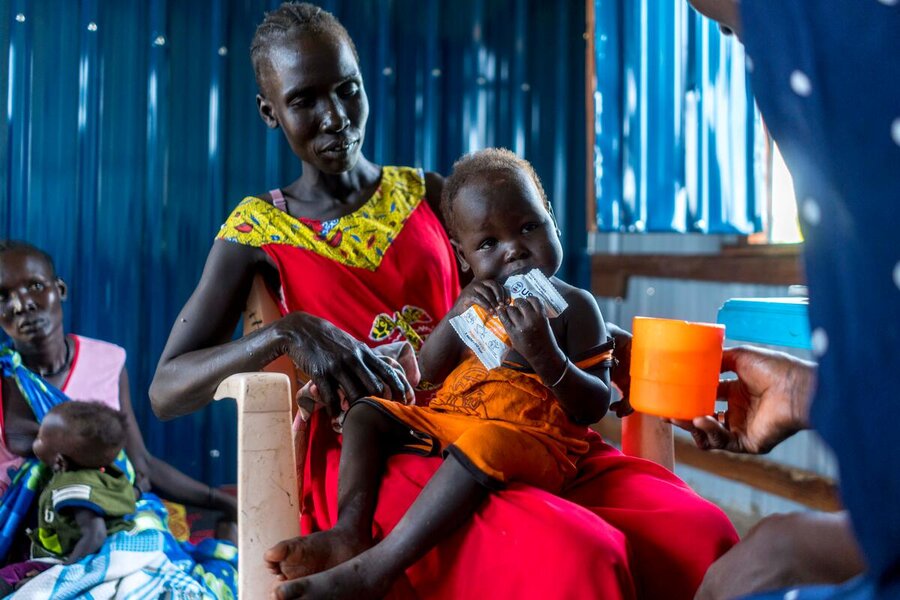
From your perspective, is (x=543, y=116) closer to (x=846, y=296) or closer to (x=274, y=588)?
(x=274, y=588)

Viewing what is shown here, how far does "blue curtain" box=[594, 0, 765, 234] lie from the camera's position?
148 inches

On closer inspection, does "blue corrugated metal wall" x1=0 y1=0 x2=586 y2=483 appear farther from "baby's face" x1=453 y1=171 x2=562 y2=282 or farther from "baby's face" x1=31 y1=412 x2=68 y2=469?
"baby's face" x1=453 y1=171 x2=562 y2=282

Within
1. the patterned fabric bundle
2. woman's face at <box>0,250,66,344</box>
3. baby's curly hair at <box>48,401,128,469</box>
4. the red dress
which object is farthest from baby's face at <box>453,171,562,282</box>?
woman's face at <box>0,250,66,344</box>

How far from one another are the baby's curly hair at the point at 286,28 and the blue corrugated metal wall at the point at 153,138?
207 centimetres

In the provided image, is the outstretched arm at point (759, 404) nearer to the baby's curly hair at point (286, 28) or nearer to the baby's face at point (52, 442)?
the baby's curly hair at point (286, 28)

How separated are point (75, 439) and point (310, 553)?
1.82 metres

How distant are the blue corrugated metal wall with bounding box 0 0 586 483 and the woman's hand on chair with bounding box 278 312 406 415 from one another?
2.51 meters

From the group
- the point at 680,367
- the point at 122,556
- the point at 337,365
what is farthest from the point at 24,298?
the point at 680,367

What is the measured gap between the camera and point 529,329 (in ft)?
4.59

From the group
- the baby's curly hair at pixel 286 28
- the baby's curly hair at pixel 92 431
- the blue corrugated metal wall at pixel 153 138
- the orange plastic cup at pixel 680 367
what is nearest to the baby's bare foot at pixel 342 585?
the orange plastic cup at pixel 680 367

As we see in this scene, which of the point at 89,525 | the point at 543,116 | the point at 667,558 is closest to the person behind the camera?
the point at 667,558

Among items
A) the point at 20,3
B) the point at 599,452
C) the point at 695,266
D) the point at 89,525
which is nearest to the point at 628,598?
the point at 599,452

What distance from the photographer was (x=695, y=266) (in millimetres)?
4160

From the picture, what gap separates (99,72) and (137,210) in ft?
2.10
